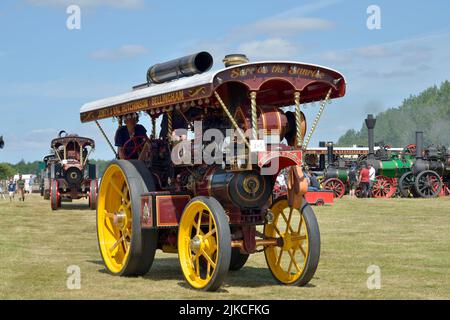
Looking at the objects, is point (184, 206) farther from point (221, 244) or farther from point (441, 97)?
point (441, 97)

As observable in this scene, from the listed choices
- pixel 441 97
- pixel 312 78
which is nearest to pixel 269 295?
pixel 312 78

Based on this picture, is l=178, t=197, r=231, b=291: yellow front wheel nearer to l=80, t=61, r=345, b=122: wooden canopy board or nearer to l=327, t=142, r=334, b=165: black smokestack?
l=80, t=61, r=345, b=122: wooden canopy board

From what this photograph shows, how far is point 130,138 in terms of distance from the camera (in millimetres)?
10422

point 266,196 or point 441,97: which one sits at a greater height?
point 441,97

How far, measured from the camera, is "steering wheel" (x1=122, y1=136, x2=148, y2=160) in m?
10.4

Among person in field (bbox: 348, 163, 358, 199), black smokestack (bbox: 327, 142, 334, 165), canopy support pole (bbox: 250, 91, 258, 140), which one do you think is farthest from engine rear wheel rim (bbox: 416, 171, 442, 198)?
canopy support pole (bbox: 250, 91, 258, 140)

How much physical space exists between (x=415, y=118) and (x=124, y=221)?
12004 centimetres

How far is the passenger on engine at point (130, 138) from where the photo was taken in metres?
10.4

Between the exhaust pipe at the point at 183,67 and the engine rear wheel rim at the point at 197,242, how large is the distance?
1.74m

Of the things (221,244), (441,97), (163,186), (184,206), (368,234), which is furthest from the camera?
(441,97)

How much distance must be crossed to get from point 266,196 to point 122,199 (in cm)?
223

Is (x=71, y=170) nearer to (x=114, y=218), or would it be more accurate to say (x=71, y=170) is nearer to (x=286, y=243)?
(x=114, y=218)

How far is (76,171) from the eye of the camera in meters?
26.1

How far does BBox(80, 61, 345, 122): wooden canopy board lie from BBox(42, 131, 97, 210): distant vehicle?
49.7 ft
